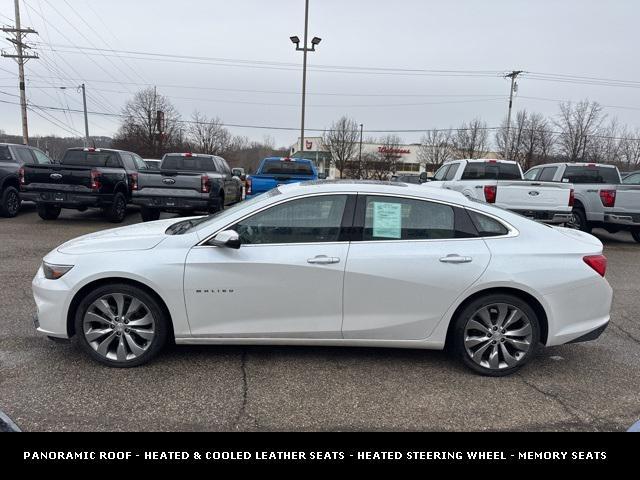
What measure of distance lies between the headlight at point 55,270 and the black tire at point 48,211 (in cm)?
922

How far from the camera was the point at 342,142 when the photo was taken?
149 feet

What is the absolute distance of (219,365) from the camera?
11.9 feet

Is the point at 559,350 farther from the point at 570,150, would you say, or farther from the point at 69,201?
the point at 570,150

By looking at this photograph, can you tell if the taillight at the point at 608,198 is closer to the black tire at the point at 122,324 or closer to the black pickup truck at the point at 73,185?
the black tire at the point at 122,324

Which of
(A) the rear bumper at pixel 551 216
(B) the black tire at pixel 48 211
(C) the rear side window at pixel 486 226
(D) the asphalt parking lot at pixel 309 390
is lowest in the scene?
(D) the asphalt parking lot at pixel 309 390

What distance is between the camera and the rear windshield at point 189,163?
12383 mm

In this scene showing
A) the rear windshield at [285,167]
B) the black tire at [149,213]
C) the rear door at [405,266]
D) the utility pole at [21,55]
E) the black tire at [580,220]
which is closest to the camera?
the rear door at [405,266]

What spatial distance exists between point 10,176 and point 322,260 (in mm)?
11266

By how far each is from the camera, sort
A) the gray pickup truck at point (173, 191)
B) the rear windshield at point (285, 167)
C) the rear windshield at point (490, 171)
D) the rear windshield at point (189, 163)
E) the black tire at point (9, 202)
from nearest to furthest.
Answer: the gray pickup truck at point (173, 191) → the rear windshield at point (490, 171) → the black tire at point (9, 202) → the rear windshield at point (285, 167) → the rear windshield at point (189, 163)

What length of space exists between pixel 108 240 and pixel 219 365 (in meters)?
1.40

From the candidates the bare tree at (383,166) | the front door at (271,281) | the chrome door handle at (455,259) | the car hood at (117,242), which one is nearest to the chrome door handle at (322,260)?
the front door at (271,281)

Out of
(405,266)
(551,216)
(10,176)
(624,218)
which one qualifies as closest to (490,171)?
(551,216)

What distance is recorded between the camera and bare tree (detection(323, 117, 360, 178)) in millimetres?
45375

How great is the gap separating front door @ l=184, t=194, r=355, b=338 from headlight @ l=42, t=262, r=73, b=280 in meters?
0.97
